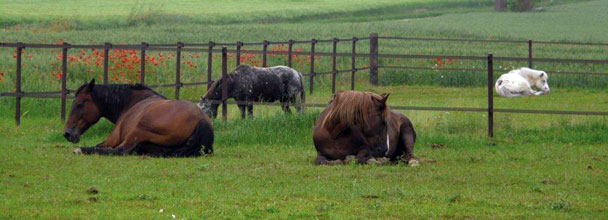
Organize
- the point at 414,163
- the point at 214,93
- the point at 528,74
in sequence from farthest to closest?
the point at 528,74
the point at 214,93
the point at 414,163

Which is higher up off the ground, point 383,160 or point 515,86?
point 515,86

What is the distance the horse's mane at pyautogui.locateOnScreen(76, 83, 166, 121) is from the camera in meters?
10.6

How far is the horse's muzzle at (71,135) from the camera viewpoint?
1054 cm

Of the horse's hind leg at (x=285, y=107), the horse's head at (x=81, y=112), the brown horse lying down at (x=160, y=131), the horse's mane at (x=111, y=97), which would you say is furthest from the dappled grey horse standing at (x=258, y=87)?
the brown horse lying down at (x=160, y=131)

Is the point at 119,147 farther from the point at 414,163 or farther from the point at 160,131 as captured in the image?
the point at 414,163

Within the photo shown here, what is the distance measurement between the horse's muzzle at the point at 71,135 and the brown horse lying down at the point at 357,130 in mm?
3026

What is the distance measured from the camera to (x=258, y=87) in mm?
15094

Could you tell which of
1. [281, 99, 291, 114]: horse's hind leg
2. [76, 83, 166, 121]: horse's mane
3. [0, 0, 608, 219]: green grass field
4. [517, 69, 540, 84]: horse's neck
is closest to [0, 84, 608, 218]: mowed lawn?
[0, 0, 608, 219]: green grass field

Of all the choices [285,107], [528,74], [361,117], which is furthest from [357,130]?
[528,74]

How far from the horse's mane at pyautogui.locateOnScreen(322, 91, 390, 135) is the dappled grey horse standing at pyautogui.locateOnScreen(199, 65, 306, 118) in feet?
16.3

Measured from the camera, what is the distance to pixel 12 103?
50.6 ft

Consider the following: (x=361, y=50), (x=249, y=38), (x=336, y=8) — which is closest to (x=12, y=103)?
(x=361, y=50)

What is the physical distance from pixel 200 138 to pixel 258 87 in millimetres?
5109

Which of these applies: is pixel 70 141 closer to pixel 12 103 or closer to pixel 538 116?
pixel 12 103
